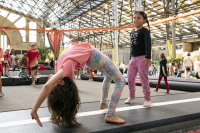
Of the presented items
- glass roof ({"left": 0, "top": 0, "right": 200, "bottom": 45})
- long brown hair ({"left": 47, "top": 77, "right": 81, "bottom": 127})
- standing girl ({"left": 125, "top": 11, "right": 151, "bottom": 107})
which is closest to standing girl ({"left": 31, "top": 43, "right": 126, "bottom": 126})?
long brown hair ({"left": 47, "top": 77, "right": 81, "bottom": 127})

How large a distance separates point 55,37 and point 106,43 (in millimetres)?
21256

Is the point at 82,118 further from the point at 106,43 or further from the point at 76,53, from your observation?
the point at 106,43

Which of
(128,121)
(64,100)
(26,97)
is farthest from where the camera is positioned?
(26,97)

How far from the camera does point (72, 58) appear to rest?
1.24 m

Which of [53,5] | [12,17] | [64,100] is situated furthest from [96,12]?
[64,100]

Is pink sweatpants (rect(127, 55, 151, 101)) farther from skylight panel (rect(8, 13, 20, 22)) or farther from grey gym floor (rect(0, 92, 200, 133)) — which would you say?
skylight panel (rect(8, 13, 20, 22))

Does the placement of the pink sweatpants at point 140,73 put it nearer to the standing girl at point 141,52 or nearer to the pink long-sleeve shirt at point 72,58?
the standing girl at point 141,52

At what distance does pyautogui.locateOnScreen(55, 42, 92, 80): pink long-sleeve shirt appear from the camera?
1193 mm

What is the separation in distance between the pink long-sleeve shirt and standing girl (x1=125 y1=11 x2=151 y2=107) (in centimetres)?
77

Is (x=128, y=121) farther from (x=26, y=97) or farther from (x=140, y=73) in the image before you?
(x=26, y=97)

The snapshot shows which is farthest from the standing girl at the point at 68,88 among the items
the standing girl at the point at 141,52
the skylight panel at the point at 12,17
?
the skylight panel at the point at 12,17

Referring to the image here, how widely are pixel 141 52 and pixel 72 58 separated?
1.01 metres

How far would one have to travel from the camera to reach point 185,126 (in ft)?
5.08

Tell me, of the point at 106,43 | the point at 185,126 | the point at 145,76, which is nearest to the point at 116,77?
the point at 145,76
